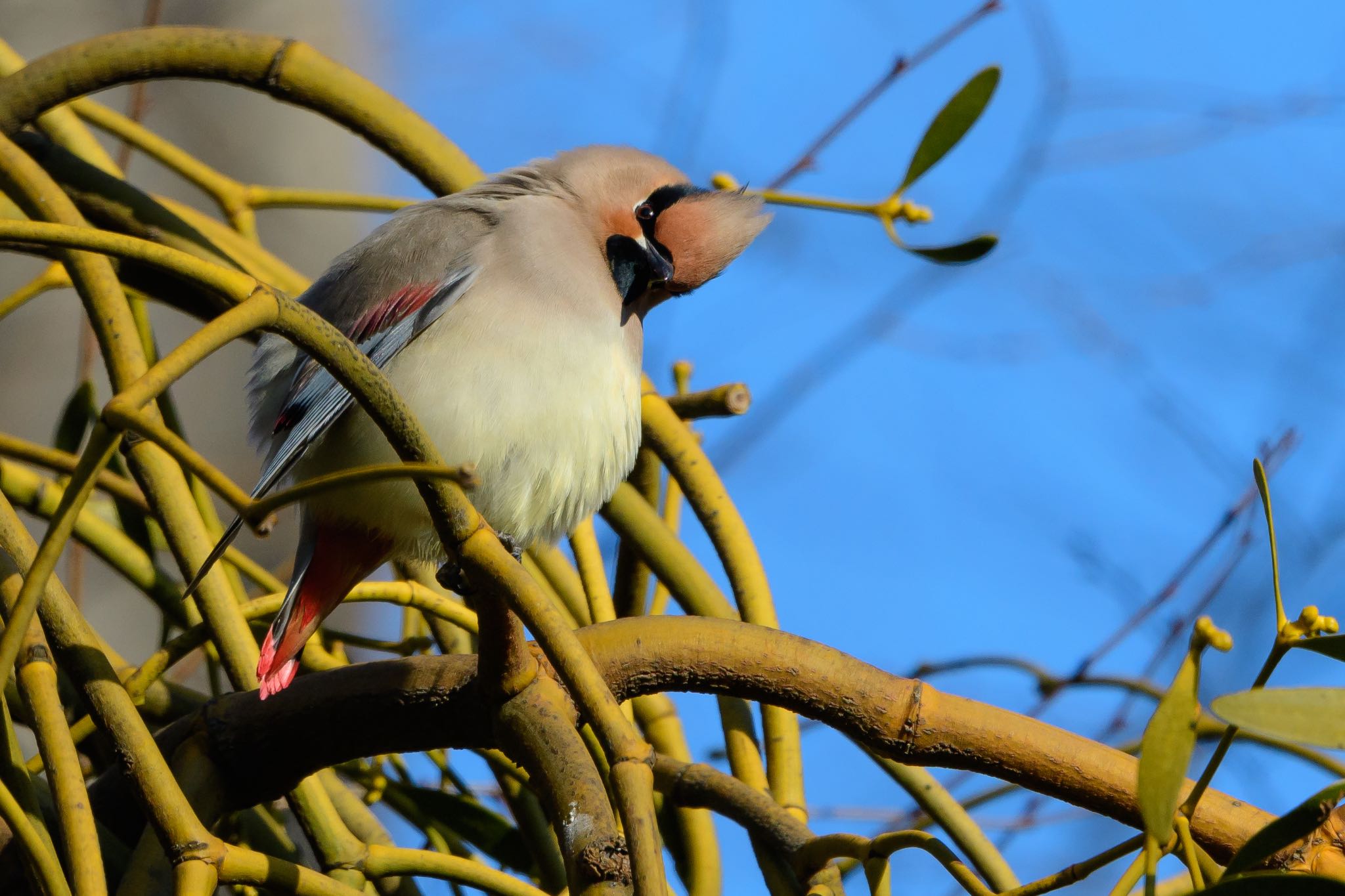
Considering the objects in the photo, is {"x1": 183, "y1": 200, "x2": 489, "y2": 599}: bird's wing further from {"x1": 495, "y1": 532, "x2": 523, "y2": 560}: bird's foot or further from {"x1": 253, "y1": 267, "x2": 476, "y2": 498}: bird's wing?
{"x1": 495, "y1": 532, "x2": 523, "y2": 560}: bird's foot

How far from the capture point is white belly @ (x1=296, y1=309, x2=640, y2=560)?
5.23ft

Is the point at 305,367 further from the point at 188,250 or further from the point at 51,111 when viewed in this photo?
the point at 51,111

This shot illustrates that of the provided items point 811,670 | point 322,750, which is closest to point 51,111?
point 322,750

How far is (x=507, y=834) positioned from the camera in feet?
5.23

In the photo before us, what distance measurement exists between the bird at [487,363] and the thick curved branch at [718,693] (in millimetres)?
174

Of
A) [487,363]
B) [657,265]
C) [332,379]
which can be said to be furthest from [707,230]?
[332,379]

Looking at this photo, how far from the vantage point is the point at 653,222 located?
1.93m

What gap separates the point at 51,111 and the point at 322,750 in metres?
0.88

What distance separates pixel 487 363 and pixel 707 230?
1.29 feet

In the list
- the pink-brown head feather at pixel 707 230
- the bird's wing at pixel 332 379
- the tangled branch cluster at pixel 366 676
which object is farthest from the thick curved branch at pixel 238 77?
the pink-brown head feather at pixel 707 230

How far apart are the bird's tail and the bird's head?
45cm

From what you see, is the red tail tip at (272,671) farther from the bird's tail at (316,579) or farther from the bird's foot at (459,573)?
the bird's foot at (459,573)

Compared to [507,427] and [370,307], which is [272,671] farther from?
[370,307]

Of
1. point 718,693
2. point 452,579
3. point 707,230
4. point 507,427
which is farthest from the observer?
point 707,230
